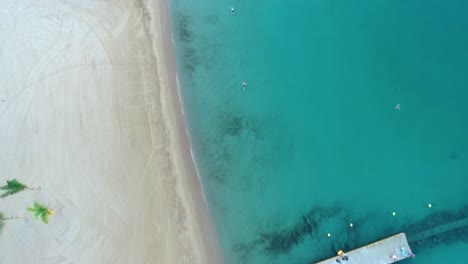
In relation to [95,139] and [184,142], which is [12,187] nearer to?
[95,139]

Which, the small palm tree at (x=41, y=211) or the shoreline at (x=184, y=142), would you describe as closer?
the small palm tree at (x=41, y=211)

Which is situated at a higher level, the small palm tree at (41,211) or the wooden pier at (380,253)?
the small palm tree at (41,211)

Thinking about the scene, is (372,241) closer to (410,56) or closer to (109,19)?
(410,56)

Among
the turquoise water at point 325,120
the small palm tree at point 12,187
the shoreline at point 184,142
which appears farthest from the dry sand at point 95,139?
the turquoise water at point 325,120

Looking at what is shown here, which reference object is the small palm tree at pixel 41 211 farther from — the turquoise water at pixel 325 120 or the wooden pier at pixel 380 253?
the wooden pier at pixel 380 253

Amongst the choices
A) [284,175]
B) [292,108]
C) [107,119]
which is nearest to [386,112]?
[292,108]

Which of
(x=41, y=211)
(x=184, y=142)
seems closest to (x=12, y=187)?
(x=41, y=211)
